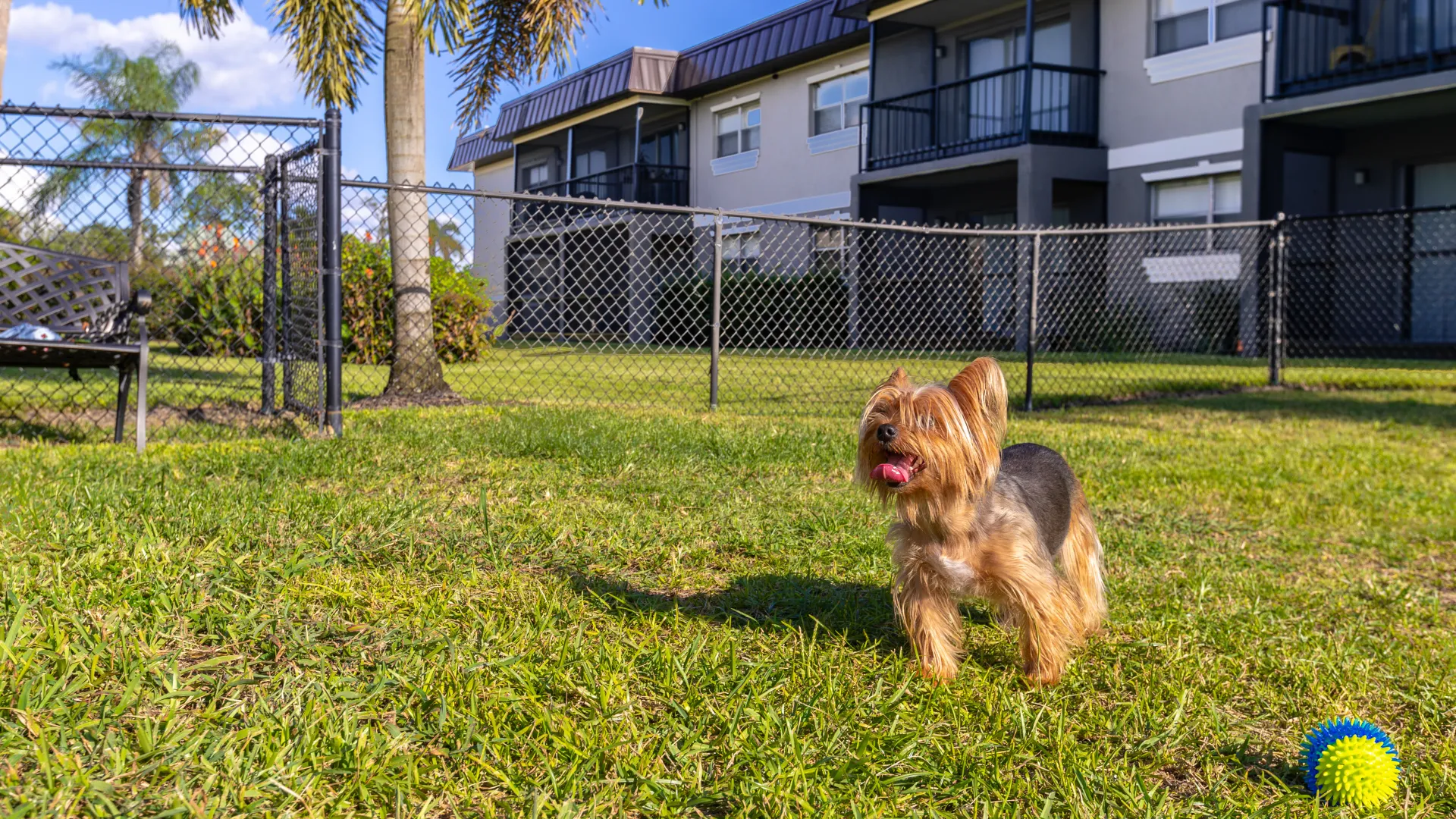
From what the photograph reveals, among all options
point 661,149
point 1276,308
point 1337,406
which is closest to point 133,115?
point 1337,406

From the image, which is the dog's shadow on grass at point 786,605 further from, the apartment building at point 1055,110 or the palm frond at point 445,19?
the apartment building at point 1055,110

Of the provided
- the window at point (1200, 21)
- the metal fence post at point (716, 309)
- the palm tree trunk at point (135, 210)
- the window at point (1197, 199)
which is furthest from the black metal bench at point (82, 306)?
the window at point (1200, 21)

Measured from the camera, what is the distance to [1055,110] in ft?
56.2

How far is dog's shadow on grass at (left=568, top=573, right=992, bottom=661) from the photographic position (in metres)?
2.97

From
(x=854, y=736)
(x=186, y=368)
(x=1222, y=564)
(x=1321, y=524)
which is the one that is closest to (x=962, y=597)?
(x=854, y=736)

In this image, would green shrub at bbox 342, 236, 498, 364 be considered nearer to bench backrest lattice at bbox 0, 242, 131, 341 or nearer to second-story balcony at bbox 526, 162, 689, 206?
bench backrest lattice at bbox 0, 242, 131, 341

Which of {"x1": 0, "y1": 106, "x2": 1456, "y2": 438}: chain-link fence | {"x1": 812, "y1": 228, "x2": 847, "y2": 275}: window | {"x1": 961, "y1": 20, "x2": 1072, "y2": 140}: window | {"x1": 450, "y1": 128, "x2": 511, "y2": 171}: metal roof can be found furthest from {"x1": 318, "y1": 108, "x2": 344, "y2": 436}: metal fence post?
{"x1": 450, "y1": 128, "x2": 511, "y2": 171}: metal roof

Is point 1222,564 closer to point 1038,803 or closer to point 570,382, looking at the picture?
point 1038,803

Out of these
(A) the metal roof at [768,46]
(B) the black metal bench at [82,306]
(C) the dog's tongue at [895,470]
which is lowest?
(C) the dog's tongue at [895,470]

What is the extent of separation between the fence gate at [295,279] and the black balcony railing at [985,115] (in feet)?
40.8

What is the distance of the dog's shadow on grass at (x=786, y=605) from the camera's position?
2.97 meters

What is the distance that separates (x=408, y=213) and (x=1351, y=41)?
40.5ft

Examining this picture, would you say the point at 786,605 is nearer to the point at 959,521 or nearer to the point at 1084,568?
the point at 959,521

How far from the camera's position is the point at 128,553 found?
3041 millimetres
